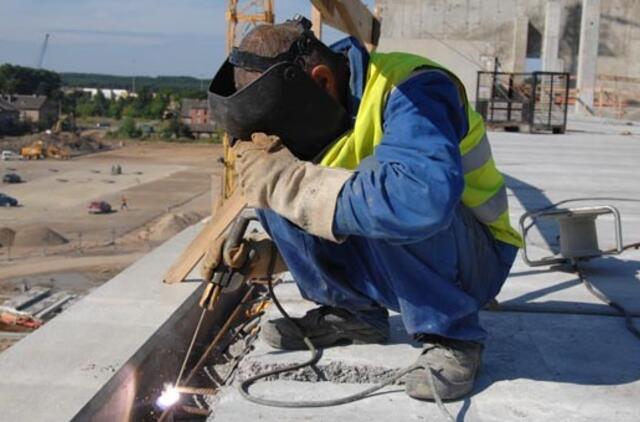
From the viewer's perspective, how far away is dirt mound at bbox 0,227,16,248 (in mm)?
28688

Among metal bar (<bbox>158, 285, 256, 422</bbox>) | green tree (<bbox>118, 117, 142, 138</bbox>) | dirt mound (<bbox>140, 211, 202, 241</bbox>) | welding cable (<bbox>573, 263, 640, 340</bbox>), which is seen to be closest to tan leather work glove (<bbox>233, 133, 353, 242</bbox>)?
metal bar (<bbox>158, 285, 256, 422</bbox>)

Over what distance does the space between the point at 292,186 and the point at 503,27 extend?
2380 centimetres

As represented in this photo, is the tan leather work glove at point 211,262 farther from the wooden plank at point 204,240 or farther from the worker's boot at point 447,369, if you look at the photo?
the wooden plank at point 204,240

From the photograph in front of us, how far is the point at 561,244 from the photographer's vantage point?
320 cm

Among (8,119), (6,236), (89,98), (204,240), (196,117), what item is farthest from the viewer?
(89,98)

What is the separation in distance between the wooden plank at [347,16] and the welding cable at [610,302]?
1210 mm

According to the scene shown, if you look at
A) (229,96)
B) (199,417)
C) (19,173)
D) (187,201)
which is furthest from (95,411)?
(19,173)

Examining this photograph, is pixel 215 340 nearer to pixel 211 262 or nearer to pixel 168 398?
pixel 168 398

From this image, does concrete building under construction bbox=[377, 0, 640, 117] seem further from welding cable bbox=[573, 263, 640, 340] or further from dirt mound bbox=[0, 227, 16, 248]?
welding cable bbox=[573, 263, 640, 340]

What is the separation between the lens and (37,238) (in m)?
28.9

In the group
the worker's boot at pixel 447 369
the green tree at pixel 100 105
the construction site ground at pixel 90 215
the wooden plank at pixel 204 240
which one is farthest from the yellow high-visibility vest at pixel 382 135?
the green tree at pixel 100 105

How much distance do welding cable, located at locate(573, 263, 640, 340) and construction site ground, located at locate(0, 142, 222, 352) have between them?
3.69 m

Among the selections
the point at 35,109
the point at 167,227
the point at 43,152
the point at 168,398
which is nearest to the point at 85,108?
the point at 35,109

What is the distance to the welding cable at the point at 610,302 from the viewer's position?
243 cm
